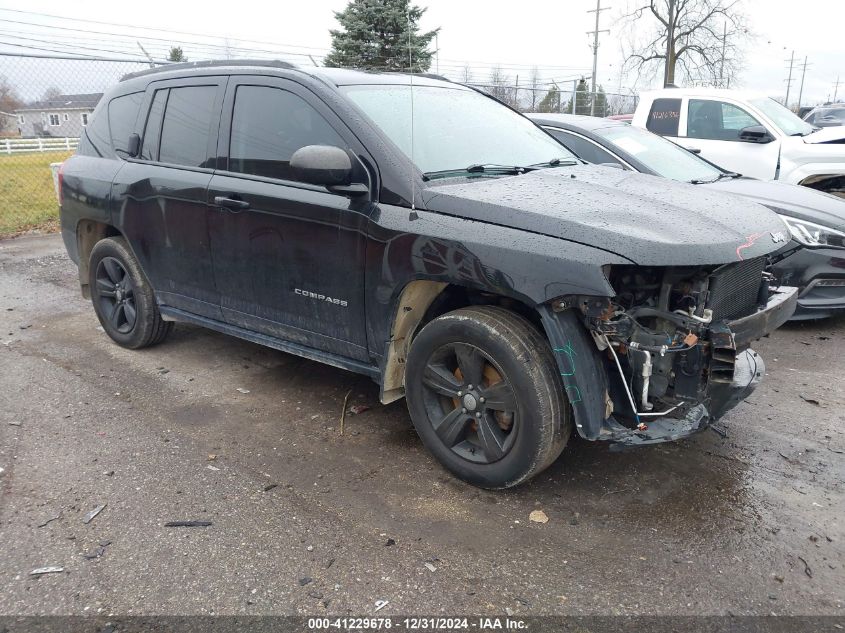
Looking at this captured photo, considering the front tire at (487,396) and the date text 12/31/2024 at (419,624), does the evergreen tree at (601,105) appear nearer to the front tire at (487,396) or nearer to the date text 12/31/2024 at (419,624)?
the front tire at (487,396)

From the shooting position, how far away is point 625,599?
2.46 m

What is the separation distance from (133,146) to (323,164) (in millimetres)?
2172

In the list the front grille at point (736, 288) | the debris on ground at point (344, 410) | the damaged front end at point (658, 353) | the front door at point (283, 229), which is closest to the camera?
the damaged front end at point (658, 353)

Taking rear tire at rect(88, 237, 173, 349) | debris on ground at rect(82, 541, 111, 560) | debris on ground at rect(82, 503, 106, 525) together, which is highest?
rear tire at rect(88, 237, 173, 349)

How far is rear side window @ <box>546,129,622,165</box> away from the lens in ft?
19.5

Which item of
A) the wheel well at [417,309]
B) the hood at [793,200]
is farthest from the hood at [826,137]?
the wheel well at [417,309]

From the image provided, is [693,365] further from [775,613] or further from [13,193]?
[13,193]

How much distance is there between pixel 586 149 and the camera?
612cm

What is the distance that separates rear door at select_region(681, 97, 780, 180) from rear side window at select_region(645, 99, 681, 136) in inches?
5.6

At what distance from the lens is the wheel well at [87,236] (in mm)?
5188

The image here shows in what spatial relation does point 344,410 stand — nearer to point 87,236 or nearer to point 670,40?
point 87,236

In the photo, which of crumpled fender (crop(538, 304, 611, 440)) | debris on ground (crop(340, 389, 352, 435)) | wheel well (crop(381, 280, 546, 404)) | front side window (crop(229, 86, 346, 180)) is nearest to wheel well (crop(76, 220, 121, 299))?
front side window (crop(229, 86, 346, 180))

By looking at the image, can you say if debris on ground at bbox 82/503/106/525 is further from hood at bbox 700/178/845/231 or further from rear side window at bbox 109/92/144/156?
hood at bbox 700/178/845/231

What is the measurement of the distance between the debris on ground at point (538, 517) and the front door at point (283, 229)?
117cm
